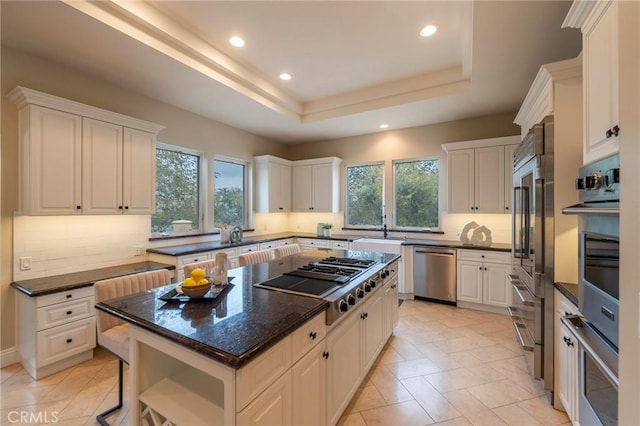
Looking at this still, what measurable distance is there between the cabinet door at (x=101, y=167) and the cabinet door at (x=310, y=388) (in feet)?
9.11

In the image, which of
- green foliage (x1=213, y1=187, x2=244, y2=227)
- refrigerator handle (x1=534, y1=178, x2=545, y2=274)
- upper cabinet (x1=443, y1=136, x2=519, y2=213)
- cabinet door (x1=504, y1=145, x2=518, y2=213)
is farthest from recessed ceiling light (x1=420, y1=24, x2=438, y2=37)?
green foliage (x1=213, y1=187, x2=244, y2=227)

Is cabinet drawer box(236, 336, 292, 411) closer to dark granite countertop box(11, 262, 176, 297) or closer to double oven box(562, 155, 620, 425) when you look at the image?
double oven box(562, 155, 620, 425)

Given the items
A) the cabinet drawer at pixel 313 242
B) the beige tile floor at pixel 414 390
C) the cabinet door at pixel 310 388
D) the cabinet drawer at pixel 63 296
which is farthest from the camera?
the cabinet drawer at pixel 313 242

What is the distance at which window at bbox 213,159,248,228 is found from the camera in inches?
183

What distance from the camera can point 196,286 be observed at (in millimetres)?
1620

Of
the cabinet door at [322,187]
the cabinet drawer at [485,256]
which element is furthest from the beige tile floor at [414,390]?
the cabinet door at [322,187]

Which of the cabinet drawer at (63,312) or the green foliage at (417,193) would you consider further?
the green foliage at (417,193)

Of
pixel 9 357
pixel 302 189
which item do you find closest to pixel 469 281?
pixel 302 189

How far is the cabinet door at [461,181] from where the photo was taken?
412 cm

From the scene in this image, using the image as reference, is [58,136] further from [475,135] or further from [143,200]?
[475,135]

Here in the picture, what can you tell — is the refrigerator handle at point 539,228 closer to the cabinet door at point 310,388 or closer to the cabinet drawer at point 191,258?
the cabinet door at point 310,388

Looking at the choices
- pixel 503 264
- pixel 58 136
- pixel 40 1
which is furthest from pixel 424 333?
pixel 40 1

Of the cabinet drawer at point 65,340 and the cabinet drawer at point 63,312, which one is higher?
the cabinet drawer at point 63,312

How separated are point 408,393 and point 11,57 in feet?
14.9
